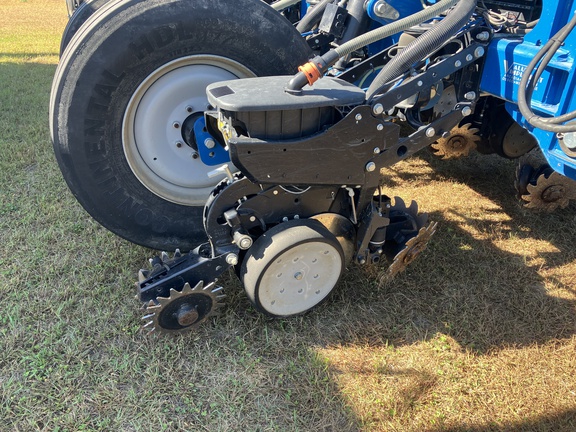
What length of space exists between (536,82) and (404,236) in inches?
33.3

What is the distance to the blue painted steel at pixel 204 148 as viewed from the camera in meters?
2.17

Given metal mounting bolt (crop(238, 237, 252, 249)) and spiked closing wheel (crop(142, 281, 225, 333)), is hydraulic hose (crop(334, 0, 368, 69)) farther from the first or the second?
spiked closing wheel (crop(142, 281, 225, 333))

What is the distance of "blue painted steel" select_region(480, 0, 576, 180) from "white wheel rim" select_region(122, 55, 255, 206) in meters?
1.10

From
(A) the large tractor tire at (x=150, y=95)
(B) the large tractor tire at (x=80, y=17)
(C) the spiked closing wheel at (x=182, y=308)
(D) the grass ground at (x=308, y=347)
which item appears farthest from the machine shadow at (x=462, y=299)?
(B) the large tractor tire at (x=80, y=17)

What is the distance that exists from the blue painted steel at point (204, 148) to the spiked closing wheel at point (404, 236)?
2.89 ft

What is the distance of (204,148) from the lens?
85.7 inches

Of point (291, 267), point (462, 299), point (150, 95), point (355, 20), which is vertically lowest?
point (462, 299)

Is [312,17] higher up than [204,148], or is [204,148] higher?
[312,17]

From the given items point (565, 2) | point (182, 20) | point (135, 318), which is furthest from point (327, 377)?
point (565, 2)

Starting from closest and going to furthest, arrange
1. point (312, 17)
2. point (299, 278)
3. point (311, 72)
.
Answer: point (311, 72) → point (299, 278) → point (312, 17)

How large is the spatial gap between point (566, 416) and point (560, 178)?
1.64 m

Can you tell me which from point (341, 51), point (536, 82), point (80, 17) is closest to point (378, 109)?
point (341, 51)

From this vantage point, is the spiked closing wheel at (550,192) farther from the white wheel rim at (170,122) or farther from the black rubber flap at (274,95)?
the white wheel rim at (170,122)

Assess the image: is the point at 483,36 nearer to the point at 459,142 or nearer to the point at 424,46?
the point at 424,46
